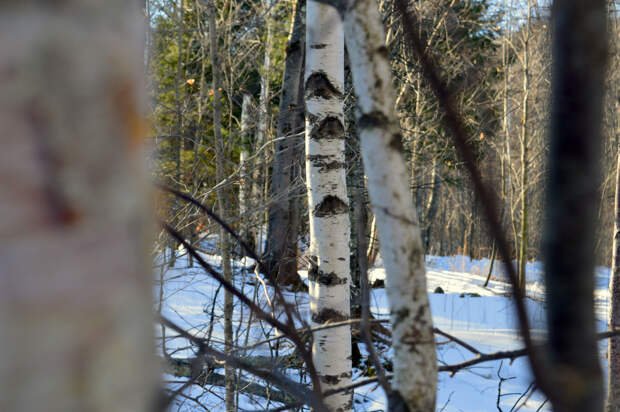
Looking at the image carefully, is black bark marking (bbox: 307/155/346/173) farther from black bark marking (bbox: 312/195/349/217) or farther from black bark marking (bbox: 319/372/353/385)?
black bark marking (bbox: 319/372/353/385)

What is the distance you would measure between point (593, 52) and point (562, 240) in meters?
0.11

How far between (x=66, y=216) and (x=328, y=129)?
2.62m

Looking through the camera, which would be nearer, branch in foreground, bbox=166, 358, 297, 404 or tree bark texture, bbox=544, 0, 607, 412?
tree bark texture, bbox=544, 0, 607, 412

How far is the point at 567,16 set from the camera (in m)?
0.28

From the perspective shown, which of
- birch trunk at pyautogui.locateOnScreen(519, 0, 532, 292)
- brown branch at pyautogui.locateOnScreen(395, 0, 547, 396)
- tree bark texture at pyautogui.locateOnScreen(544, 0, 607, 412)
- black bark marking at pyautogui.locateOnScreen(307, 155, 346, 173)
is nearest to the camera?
tree bark texture at pyautogui.locateOnScreen(544, 0, 607, 412)

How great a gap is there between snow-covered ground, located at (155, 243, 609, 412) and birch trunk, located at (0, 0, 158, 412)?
94.8 inches

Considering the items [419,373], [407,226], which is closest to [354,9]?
[407,226]

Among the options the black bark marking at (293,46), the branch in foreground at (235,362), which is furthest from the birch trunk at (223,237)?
the black bark marking at (293,46)

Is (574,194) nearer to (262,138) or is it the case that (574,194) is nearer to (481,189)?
(481,189)

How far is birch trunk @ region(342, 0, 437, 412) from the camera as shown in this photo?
1.50 feet

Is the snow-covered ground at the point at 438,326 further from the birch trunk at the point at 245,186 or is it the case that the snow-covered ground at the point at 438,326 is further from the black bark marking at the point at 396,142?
the black bark marking at the point at 396,142

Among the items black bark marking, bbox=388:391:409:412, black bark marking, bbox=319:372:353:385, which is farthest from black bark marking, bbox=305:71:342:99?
black bark marking, bbox=388:391:409:412

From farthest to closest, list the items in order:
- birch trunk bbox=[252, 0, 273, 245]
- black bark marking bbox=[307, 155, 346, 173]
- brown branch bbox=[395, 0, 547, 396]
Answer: birch trunk bbox=[252, 0, 273, 245], black bark marking bbox=[307, 155, 346, 173], brown branch bbox=[395, 0, 547, 396]

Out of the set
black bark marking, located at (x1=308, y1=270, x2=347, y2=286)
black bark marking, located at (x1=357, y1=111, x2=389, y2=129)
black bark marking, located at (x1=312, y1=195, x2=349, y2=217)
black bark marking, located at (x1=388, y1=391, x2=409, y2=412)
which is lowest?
black bark marking, located at (x1=308, y1=270, x2=347, y2=286)
